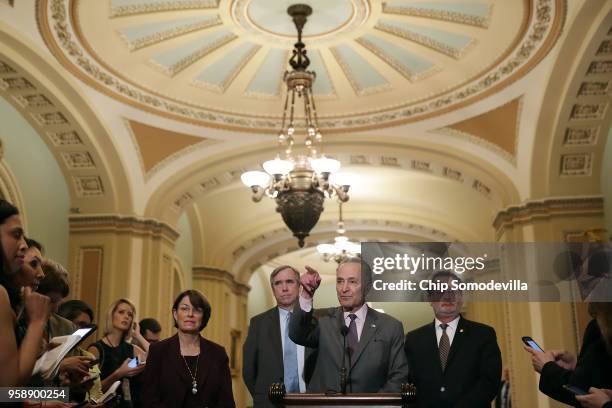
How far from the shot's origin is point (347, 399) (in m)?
2.95

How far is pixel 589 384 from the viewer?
9.61ft

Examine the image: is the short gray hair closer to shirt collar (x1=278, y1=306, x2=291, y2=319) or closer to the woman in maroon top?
shirt collar (x1=278, y1=306, x2=291, y2=319)

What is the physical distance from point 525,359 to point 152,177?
222 inches

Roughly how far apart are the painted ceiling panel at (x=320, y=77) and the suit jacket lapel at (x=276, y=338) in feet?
17.5

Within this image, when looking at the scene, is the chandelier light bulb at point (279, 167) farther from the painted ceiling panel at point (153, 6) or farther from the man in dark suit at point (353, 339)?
the man in dark suit at point (353, 339)

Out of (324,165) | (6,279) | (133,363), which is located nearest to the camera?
(6,279)

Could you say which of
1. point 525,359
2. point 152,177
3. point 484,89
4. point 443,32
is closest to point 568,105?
point 484,89

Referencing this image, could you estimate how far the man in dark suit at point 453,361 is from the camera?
347cm

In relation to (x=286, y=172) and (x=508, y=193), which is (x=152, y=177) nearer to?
(x=286, y=172)

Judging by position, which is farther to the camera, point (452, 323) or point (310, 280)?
point (452, 323)

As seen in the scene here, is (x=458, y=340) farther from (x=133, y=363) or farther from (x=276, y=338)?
(x=133, y=363)

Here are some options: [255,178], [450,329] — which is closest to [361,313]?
[450,329]

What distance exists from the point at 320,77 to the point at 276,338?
586cm

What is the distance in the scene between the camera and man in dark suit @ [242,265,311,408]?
3816 mm
